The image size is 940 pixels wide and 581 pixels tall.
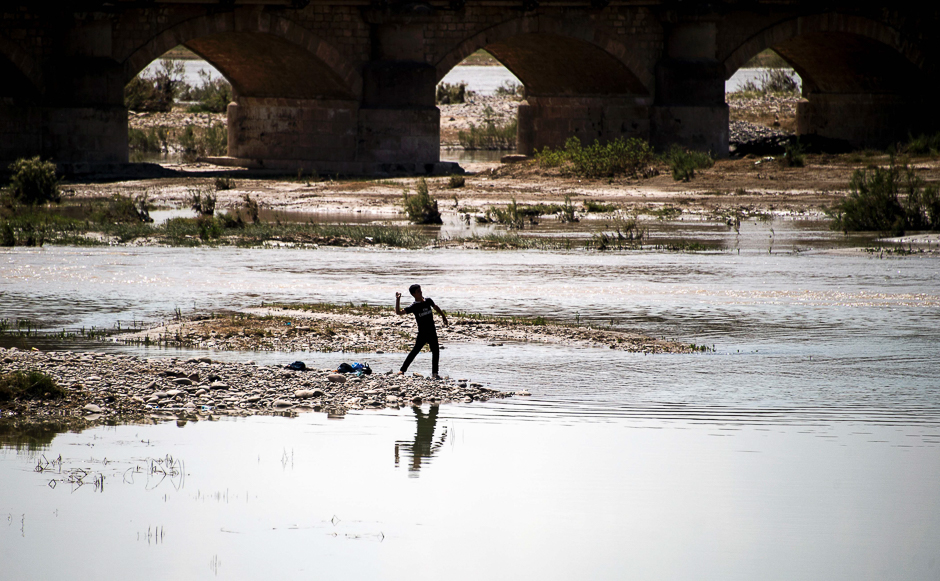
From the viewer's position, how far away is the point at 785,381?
35.6 ft

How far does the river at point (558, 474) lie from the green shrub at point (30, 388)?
782mm

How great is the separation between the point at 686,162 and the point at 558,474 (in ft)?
78.0

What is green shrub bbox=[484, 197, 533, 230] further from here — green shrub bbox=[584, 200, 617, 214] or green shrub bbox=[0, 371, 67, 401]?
green shrub bbox=[0, 371, 67, 401]

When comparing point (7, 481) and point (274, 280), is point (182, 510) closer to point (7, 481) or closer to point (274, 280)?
point (7, 481)

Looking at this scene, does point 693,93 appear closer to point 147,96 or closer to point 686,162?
point 686,162

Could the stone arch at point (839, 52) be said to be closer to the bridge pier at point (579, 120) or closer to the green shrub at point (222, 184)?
the bridge pier at point (579, 120)

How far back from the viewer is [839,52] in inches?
1608

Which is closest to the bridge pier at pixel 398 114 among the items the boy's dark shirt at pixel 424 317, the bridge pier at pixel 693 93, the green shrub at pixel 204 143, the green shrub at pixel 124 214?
the bridge pier at pixel 693 93

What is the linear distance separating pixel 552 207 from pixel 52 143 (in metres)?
12.0

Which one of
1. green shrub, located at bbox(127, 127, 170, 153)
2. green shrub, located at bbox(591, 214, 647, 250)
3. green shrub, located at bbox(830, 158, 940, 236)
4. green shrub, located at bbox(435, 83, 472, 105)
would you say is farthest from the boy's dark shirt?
green shrub, located at bbox(435, 83, 472, 105)

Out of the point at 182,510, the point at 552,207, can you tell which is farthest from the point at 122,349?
the point at 552,207

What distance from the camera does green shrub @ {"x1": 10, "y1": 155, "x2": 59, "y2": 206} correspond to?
1002 inches

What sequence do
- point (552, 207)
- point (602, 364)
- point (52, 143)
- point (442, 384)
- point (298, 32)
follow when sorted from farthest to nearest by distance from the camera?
point (298, 32), point (52, 143), point (552, 207), point (602, 364), point (442, 384)

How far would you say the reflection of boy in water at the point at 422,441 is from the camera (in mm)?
8625
